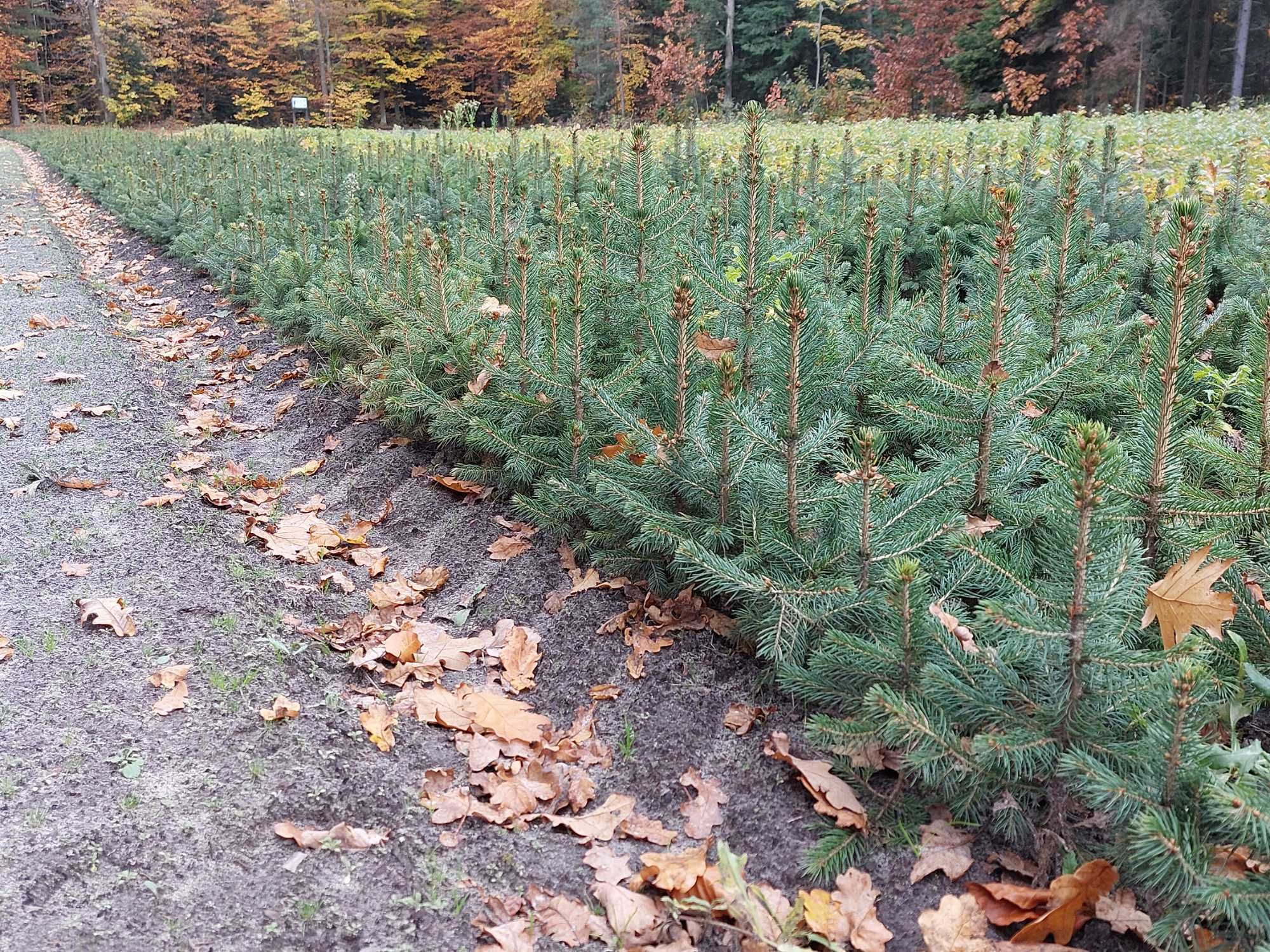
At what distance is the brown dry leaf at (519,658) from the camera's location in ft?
9.62

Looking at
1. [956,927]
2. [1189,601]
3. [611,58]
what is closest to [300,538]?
[956,927]

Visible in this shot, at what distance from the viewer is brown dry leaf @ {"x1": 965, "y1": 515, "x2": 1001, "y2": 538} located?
2533 mm

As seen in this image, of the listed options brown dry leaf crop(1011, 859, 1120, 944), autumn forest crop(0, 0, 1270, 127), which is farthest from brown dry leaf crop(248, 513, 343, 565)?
autumn forest crop(0, 0, 1270, 127)

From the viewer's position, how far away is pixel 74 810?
7.21 feet

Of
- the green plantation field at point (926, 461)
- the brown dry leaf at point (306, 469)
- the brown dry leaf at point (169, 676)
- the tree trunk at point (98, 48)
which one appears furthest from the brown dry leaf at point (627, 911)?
the tree trunk at point (98, 48)

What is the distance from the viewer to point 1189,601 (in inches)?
81.2

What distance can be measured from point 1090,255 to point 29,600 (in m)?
4.89

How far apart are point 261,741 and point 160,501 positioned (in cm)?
183

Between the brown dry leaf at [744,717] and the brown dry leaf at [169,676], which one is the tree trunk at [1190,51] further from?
the brown dry leaf at [169,676]

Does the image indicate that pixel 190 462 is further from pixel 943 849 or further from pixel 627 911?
pixel 943 849

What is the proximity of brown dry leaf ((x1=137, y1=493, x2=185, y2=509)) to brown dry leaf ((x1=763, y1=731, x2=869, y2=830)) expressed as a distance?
9.32 feet

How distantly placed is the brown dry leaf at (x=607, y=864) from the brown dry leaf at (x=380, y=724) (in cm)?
70

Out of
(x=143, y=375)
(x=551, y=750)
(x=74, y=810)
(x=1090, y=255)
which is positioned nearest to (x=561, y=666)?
(x=551, y=750)

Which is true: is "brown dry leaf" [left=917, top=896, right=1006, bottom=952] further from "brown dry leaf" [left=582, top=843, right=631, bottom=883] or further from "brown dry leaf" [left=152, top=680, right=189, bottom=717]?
"brown dry leaf" [left=152, top=680, right=189, bottom=717]
